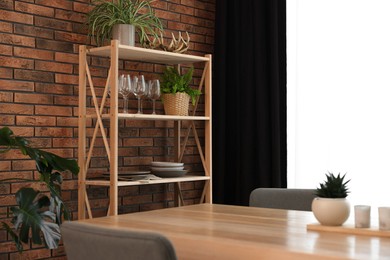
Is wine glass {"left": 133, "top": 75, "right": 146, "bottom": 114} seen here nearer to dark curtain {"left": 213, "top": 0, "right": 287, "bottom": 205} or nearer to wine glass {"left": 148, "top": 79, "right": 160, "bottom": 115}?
wine glass {"left": 148, "top": 79, "right": 160, "bottom": 115}

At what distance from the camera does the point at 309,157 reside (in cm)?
484

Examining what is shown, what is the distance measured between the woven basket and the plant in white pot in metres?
2.10

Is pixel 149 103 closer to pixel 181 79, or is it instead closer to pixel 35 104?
pixel 181 79

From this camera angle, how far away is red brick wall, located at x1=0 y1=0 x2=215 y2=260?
390 centimetres

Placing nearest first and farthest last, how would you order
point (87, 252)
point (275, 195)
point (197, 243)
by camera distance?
point (87, 252) → point (197, 243) → point (275, 195)

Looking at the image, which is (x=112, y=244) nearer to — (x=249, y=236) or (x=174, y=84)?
(x=249, y=236)

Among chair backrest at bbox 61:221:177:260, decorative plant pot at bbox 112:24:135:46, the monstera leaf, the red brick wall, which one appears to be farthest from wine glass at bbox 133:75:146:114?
chair backrest at bbox 61:221:177:260

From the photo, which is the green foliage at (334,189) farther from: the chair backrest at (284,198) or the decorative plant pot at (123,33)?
the decorative plant pot at (123,33)

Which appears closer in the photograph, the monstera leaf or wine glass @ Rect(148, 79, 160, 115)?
the monstera leaf

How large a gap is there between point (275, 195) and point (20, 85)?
Result: 1.70 meters

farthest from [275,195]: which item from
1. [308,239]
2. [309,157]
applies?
[309,157]

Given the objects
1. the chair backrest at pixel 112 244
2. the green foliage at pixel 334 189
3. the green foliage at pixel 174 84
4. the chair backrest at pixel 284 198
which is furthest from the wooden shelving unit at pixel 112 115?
the chair backrest at pixel 112 244

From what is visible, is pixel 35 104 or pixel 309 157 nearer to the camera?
pixel 35 104

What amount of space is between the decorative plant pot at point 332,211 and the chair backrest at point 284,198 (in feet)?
2.62
